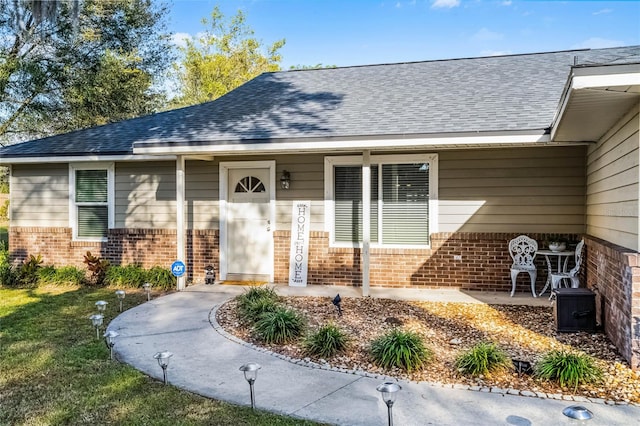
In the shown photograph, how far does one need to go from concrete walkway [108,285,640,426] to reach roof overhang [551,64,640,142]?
2.39 m

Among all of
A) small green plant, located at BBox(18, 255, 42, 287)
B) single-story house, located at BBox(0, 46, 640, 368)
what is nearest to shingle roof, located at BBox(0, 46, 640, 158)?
single-story house, located at BBox(0, 46, 640, 368)

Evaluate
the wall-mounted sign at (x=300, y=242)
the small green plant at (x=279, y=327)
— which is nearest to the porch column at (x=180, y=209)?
the wall-mounted sign at (x=300, y=242)

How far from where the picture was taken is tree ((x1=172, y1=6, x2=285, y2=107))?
83.4 feet

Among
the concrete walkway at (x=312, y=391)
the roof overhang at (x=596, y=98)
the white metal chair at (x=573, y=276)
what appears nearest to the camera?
the concrete walkway at (x=312, y=391)

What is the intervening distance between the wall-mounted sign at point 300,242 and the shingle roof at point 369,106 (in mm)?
1522

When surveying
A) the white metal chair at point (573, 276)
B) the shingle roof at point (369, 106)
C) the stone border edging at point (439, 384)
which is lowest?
the stone border edging at point (439, 384)

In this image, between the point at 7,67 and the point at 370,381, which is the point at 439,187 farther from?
the point at 7,67

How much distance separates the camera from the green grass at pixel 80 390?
3197mm

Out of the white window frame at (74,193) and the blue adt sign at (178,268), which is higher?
the white window frame at (74,193)

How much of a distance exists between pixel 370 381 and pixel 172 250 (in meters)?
5.96

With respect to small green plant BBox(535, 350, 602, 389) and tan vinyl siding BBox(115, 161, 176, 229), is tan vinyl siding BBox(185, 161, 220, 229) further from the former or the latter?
small green plant BBox(535, 350, 602, 389)

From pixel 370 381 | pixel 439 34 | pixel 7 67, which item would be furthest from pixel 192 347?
pixel 439 34

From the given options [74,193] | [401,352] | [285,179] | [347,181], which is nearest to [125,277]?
[74,193]

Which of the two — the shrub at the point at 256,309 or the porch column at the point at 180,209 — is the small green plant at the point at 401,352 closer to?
the shrub at the point at 256,309
